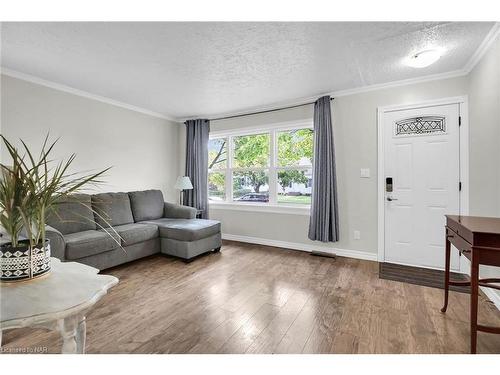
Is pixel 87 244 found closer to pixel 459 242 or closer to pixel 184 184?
pixel 184 184

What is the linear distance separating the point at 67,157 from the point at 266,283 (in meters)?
3.10

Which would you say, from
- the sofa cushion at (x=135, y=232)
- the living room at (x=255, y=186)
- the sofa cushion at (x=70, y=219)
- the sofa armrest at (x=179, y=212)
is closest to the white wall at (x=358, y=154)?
the living room at (x=255, y=186)

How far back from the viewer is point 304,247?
3.81 m

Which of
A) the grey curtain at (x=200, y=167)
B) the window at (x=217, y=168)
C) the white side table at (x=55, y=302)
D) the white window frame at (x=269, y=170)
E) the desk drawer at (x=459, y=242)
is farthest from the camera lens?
the window at (x=217, y=168)

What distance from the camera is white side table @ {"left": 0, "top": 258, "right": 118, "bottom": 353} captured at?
34.7 inches

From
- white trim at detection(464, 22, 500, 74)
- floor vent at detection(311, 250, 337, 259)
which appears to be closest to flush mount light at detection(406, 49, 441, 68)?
white trim at detection(464, 22, 500, 74)

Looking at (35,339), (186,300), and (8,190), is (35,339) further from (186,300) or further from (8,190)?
(8,190)

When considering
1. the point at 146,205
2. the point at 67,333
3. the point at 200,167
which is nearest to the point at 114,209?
the point at 146,205

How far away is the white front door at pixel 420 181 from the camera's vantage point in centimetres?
289

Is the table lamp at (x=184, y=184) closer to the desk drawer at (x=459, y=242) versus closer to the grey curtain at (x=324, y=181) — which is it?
the grey curtain at (x=324, y=181)

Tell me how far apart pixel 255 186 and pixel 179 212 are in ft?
4.48

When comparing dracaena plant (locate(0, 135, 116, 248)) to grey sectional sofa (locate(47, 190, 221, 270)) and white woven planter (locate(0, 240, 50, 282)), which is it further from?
grey sectional sofa (locate(47, 190, 221, 270))

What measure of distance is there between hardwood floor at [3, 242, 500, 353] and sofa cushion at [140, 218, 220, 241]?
438 millimetres

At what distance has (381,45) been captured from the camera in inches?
90.3
